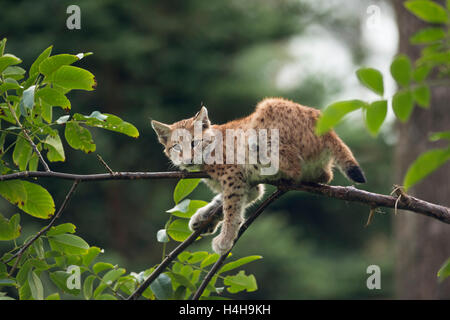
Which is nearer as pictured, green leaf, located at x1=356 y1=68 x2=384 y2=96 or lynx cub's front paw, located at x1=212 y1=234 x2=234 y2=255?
green leaf, located at x1=356 y1=68 x2=384 y2=96

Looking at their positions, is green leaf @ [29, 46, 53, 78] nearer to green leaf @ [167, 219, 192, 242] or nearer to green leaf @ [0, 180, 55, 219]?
green leaf @ [0, 180, 55, 219]

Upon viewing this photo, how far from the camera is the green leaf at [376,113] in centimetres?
154

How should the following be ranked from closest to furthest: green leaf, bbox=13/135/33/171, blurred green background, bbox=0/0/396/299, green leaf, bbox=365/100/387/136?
1. green leaf, bbox=365/100/387/136
2. green leaf, bbox=13/135/33/171
3. blurred green background, bbox=0/0/396/299

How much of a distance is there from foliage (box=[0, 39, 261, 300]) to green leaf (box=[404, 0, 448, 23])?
1837 mm

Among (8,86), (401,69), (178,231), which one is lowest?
(178,231)

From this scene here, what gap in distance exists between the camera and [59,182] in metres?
13.6

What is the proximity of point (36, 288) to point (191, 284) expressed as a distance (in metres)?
0.88

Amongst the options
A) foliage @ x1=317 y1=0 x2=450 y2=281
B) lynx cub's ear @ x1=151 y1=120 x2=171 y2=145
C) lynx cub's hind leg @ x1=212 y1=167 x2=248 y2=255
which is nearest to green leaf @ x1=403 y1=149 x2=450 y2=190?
foliage @ x1=317 y1=0 x2=450 y2=281

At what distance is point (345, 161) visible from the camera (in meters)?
3.88

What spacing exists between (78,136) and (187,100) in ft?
42.2

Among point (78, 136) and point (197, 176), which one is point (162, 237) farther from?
point (78, 136)

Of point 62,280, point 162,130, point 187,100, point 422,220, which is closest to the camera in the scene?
point 62,280

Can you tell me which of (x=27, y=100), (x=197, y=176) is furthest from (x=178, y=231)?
(x=27, y=100)

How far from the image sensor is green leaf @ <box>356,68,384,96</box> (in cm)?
150
